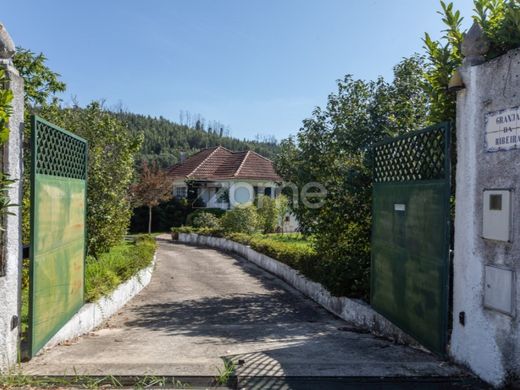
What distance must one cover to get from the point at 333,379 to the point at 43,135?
4016 mm

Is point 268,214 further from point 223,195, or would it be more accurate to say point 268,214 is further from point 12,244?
point 12,244

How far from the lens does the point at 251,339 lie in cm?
695

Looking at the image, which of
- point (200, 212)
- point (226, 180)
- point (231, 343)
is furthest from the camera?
point (226, 180)

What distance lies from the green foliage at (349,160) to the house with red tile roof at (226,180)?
26.7m

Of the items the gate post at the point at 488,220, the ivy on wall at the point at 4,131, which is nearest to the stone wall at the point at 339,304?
the gate post at the point at 488,220

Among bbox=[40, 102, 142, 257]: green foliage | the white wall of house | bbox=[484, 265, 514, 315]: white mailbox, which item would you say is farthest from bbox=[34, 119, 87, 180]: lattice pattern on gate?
the white wall of house

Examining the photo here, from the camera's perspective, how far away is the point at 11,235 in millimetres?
4652

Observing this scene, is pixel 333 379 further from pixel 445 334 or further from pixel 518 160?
pixel 518 160

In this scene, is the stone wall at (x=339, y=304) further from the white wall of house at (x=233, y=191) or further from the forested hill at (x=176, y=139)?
the forested hill at (x=176, y=139)

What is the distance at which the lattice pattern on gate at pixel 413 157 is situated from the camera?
5350 millimetres

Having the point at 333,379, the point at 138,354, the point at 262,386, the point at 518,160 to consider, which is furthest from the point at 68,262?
the point at 518,160

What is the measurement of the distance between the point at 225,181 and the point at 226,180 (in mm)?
152

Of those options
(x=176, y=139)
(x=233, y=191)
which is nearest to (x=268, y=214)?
(x=233, y=191)

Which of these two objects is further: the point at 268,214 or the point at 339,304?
the point at 268,214
